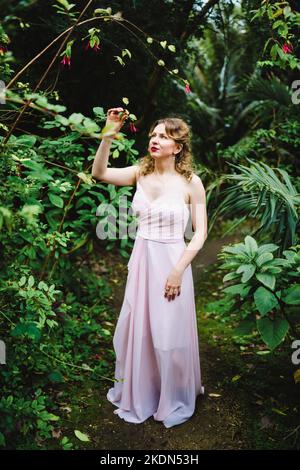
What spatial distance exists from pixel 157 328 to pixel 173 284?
319 millimetres

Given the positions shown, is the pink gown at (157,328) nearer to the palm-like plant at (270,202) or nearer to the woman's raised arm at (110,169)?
the woman's raised arm at (110,169)

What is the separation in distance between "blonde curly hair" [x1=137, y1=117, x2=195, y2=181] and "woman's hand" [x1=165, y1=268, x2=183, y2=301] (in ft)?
2.09

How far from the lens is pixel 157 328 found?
2623 millimetres

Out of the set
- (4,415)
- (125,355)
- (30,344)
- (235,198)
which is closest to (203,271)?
(235,198)

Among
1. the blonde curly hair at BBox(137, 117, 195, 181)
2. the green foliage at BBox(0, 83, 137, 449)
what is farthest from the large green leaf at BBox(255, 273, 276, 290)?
the green foliage at BBox(0, 83, 137, 449)

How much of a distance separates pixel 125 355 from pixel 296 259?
4.41 feet

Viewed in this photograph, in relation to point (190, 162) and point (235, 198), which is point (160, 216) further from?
point (235, 198)

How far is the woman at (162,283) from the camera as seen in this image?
2582 millimetres

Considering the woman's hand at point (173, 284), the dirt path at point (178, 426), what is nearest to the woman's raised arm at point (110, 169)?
the woman's hand at point (173, 284)

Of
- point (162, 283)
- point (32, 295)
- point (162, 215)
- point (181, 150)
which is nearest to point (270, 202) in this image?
point (181, 150)

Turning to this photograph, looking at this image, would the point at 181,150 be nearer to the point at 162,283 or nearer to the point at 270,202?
the point at 270,202

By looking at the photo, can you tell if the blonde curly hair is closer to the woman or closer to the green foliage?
the woman

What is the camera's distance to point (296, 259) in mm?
2482

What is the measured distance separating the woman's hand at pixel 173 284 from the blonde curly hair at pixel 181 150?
2.09 feet
